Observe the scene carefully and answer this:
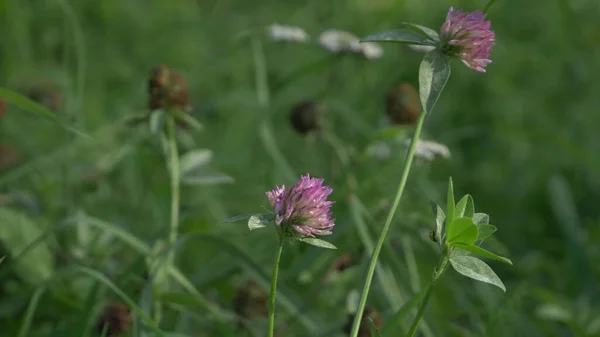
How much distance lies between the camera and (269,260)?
1.79 m

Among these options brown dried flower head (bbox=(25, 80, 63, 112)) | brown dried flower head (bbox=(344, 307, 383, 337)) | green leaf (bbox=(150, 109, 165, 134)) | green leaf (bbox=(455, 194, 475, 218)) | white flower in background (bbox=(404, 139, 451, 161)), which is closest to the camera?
green leaf (bbox=(455, 194, 475, 218))

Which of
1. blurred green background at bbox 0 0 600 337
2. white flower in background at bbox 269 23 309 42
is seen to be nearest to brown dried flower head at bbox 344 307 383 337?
blurred green background at bbox 0 0 600 337

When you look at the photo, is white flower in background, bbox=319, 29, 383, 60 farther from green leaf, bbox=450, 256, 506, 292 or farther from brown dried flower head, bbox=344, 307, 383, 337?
green leaf, bbox=450, 256, 506, 292

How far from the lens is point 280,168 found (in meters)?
1.72

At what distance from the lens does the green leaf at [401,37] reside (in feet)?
3.19

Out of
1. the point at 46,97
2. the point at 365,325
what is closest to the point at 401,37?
the point at 365,325

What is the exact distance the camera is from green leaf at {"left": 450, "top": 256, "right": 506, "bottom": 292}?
913 mm

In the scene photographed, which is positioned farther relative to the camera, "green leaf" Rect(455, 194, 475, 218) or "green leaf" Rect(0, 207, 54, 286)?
"green leaf" Rect(0, 207, 54, 286)

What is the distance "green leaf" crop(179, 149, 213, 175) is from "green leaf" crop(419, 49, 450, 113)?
59cm

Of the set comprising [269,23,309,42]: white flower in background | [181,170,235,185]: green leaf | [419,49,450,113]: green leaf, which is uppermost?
[419,49,450,113]: green leaf

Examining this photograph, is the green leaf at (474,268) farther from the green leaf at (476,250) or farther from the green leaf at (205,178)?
the green leaf at (205,178)

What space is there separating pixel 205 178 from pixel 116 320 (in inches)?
10.5

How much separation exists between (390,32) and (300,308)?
1.86 feet

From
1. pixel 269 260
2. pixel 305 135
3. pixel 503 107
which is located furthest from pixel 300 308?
pixel 503 107
